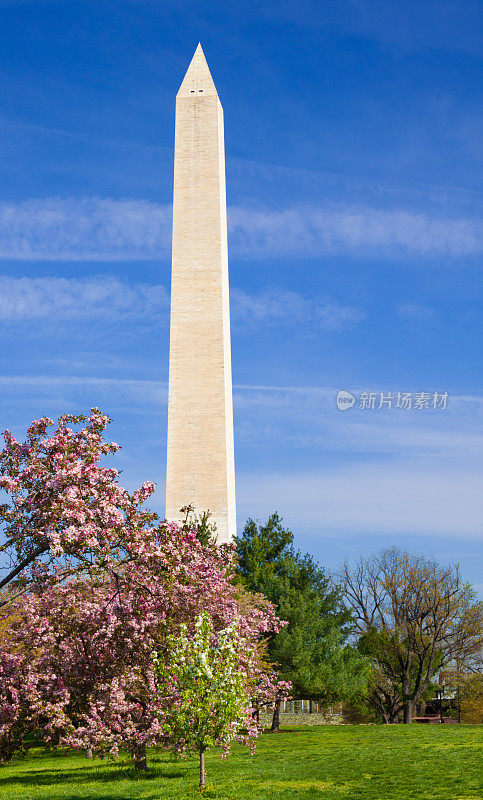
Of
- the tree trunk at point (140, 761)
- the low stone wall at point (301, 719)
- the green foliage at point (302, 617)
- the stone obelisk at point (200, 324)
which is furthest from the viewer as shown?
the stone obelisk at point (200, 324)

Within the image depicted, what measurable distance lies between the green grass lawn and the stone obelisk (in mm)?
16664

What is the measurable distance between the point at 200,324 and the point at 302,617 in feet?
57.7

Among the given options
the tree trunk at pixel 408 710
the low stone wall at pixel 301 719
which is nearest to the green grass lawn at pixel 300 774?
the low stone wall at pixel 301 719

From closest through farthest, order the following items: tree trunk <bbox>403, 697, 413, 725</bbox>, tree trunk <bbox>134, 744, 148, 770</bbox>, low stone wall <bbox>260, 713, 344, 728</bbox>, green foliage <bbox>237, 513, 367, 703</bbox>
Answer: tree trunk <bbox>134, 744, 148, 770</bbox> < green foliage <bbox>237, 513, 367, 703</bbox> < low stone wall <bbox>260, 713, 344, 728</bbox> < tree trunk <bbox>403, 697, 413, 725</bbox>

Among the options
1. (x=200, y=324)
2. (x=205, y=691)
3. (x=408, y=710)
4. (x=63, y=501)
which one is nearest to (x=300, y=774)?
(x=205, y=691)

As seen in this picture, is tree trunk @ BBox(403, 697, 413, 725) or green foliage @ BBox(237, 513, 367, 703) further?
tree trunk @ BBox(403, 697, 413, 725)

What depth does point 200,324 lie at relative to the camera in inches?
1781

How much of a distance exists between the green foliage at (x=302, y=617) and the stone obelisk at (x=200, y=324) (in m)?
2.47

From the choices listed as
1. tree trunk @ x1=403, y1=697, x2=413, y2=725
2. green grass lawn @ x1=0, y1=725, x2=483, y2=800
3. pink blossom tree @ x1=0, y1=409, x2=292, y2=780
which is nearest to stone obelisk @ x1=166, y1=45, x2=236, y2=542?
tree trunk @ x1=403, y1=697, x2=413, y2=725

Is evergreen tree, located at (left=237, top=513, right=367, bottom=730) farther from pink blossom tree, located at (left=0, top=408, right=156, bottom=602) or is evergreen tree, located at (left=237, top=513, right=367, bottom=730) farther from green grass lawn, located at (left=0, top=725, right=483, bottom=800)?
pink blossom tree, located at (left=0, top=408, right=156, bottom=602)

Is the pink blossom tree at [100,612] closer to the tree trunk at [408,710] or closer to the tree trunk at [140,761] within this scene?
the tree trunk at [140,761]

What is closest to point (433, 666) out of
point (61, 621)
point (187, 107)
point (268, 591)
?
point (268, 591)

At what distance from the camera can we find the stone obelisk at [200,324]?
142 ft

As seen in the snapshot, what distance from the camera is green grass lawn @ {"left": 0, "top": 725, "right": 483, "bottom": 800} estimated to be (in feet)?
55.0
